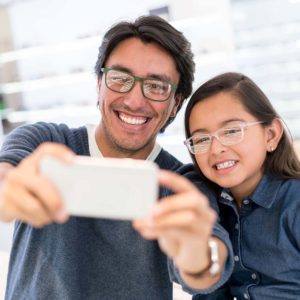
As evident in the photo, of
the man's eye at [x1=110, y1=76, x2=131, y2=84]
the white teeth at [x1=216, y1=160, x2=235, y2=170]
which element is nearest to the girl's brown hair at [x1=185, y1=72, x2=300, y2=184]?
the white teeth at [x1=216, y1=160, x2=235, y2=170]

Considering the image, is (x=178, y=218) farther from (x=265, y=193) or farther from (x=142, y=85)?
(x=142, y=85)

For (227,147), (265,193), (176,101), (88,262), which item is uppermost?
(176,101)

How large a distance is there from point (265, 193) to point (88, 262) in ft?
1.77

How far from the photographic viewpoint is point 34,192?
53 centimetres

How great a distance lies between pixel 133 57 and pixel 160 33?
117 millimetres

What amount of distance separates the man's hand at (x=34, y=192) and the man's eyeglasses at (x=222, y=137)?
21.0 inches

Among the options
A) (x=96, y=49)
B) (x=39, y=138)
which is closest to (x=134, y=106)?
(x=39, y=138)

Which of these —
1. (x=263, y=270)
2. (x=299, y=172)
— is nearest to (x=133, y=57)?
(x=299, y=172)

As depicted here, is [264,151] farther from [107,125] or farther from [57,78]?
[57,78]

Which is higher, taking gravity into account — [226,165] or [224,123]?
[224,123]

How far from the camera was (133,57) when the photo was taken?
118 centimetres

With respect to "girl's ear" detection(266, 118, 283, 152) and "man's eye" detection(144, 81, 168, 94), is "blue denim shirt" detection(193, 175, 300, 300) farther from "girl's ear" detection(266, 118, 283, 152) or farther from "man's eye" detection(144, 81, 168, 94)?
"man's eye" detection(144, 81, 168, 94)

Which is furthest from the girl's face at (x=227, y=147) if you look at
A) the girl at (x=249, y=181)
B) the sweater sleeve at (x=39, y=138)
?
the sweater sleeve at (x=39, y=138)

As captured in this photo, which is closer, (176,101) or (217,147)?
(217,147)
